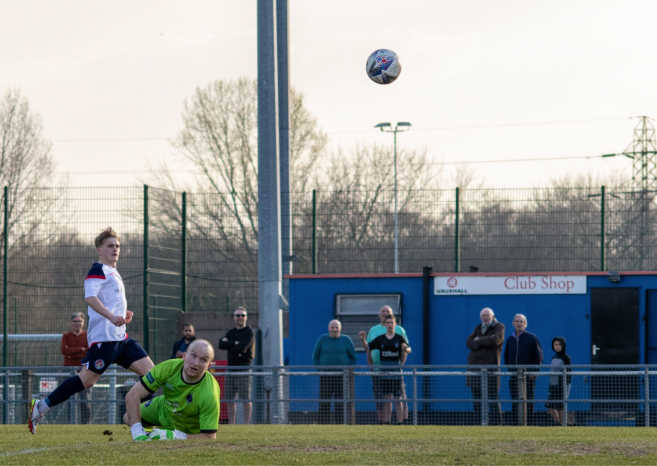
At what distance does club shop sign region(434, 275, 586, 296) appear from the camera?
1678 centimetres

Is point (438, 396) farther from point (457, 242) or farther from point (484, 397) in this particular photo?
point (457, 242)

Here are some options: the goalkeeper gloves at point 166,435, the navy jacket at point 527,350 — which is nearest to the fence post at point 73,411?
the navy jacket at point 527,350

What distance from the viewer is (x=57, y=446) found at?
28.0ft

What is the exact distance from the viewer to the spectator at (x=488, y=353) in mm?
14242

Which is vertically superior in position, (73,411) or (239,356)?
(239,356)

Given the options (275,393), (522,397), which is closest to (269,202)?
(275,393)

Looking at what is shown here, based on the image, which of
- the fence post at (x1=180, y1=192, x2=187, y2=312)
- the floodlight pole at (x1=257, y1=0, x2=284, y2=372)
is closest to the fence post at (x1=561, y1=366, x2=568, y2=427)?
Answer: the floodlight pole at (x1=257, y1=0, x2=284, y2=372)

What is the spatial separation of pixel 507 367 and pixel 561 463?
23.9 ft

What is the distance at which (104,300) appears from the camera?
28.8 ft

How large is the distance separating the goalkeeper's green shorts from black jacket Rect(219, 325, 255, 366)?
6.69 metres

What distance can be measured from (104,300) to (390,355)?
22.8ft

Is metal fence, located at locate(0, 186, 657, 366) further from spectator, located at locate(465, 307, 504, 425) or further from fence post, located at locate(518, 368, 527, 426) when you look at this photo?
fence post, located at locate(518, 368, 527, 426)

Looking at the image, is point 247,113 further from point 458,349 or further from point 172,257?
point 458,349

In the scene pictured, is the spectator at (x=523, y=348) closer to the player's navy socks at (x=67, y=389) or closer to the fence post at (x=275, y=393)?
the fence post at (x=275, y=393)
